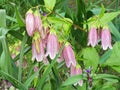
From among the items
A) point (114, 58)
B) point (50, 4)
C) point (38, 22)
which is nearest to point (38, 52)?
point (38, 22)

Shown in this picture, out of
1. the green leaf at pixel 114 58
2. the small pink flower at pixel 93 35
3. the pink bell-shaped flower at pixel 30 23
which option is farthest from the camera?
the green leaf at pixel 114 58

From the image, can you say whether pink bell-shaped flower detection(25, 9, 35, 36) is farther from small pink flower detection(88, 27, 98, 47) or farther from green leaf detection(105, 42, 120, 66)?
green leaf detection(105, 42, 120, 66)

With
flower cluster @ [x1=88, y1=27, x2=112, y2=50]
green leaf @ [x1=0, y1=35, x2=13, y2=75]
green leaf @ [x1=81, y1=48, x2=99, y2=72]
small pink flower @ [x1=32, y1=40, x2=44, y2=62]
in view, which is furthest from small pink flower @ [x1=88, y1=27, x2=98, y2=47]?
green leaf @ [x1=0, y1=35, x2=13, y2=75]

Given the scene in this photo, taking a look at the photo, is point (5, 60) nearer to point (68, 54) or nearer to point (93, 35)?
point (68, 54)

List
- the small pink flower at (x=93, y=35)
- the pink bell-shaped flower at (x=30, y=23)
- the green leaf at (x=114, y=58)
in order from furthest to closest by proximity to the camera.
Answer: the green leaf at (x=114, y=58) < the small pink flower at (x=93, y=35) < the pink bell-shaped flower at (x=30, y=23)

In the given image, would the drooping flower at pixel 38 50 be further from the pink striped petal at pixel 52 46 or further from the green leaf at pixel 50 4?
the green leaf at pixel 50 4

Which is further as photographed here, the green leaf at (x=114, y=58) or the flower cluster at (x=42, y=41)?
the green leaf at (x=114, y=58)

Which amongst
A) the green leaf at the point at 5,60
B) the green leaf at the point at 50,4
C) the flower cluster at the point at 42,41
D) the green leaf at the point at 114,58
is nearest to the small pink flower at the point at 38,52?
the flower cluster at the point at 42,41

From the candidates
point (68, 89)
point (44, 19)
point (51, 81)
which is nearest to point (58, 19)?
point (44, 19)
